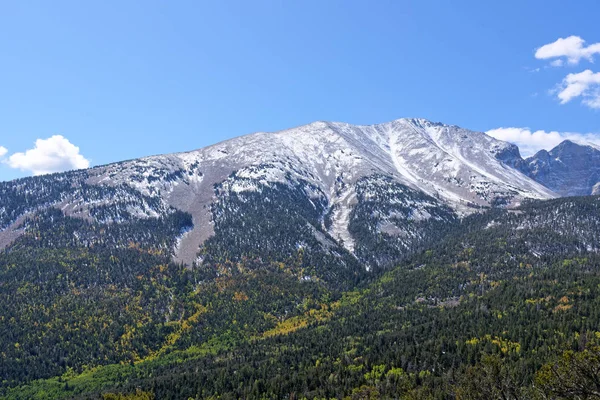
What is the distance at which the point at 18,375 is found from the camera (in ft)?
642

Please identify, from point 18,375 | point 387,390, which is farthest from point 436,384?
point 18,375

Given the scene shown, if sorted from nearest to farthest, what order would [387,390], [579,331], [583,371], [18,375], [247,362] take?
[583,371] < [387,390] < [579,331] < [247,362] < [18,375]

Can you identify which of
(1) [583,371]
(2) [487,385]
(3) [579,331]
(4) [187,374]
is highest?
(1) [583,371]

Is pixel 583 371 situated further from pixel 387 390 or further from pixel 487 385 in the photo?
pixel 387 390

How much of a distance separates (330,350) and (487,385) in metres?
123

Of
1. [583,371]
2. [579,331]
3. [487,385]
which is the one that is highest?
[583,371]

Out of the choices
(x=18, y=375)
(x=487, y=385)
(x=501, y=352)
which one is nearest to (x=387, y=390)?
(x=501, y=352)

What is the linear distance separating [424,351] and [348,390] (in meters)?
39.2

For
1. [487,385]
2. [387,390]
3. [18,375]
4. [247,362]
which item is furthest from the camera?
[18,375]

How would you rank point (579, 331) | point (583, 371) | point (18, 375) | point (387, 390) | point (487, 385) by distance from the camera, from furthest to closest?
point (18, 375) < point (579, 331) < point (387, 390) < point (487, 385) < point (583, 371)

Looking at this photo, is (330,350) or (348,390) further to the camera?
(330,350)

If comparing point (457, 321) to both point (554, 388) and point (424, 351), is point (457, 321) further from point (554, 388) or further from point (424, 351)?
point (554, 388)

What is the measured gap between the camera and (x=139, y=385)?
169 m

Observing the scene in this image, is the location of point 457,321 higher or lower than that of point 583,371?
lower
